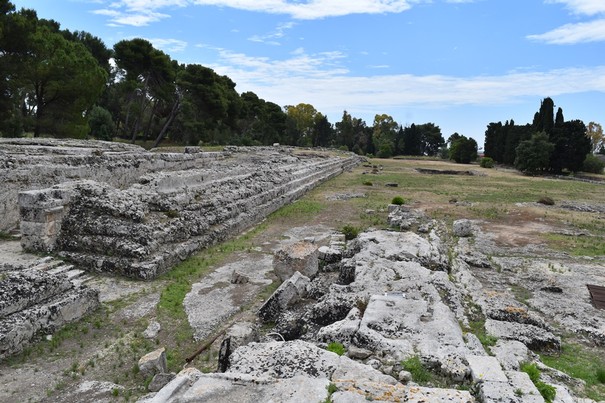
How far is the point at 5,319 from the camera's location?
5855 millimetres

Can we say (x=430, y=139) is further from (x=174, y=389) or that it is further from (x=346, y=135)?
(x=174, y=389)

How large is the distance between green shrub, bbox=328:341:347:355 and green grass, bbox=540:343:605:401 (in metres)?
2.73

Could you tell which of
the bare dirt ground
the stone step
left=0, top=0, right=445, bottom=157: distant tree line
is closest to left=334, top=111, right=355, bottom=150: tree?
left=0, top=0, right=445, bottom=157: distant tree line

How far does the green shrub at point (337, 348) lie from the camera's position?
5.05 m

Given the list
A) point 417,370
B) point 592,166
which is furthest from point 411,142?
point 417,370

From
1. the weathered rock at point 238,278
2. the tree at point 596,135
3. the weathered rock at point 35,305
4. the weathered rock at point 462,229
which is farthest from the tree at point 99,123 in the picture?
the tree at point 596,135

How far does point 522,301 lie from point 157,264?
710cm

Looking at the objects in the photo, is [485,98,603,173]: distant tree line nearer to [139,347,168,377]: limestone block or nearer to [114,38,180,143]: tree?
[114,38,180,143]: tree

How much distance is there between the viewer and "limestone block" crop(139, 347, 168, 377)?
17.7 ft

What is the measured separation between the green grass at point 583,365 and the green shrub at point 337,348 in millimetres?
2728

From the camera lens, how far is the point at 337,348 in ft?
16.7

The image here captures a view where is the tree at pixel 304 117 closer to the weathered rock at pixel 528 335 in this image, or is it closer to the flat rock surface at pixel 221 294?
the flat rock surface at pixel 221 294

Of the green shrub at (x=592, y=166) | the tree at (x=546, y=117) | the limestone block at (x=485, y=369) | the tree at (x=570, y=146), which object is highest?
the tree at (x=546, y=117)

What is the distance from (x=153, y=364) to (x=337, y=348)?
2301 mm
